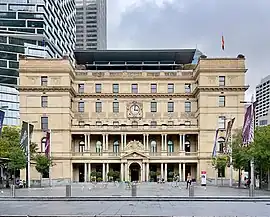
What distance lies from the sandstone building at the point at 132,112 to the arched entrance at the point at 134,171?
2 centimetres

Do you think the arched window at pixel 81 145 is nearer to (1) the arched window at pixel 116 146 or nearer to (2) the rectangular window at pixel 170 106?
(1) the arched window at pixel 116 146

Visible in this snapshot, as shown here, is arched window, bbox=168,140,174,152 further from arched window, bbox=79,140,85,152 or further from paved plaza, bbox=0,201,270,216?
paved plaza, bbox=0,201,270,216

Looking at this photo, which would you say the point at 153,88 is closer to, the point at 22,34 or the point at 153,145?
the point at 153,145

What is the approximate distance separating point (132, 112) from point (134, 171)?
11.7 meters

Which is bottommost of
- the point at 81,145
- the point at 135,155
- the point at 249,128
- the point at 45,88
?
the point at 135,155

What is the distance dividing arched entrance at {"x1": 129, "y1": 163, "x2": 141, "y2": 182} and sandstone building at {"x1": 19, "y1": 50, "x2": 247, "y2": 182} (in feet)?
Answer: 0.06

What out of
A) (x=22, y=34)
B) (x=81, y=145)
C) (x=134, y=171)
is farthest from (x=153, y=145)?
(x=22, y=34)

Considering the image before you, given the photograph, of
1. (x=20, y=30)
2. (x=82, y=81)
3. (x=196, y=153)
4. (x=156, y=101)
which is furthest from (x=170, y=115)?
(x=20, y=30)

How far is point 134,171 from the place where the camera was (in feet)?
321

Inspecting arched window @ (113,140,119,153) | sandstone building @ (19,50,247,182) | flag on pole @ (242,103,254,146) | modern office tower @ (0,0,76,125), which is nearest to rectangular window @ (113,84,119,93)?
sandstone building @ (19,50,247,182)

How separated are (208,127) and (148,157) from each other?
12.2 meters

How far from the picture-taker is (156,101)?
4011 inches

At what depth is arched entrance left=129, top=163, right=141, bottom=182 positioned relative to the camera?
96881 mm

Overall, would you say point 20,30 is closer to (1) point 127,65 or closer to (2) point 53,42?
(2) point 53,42
